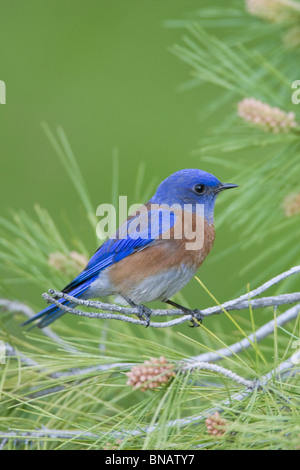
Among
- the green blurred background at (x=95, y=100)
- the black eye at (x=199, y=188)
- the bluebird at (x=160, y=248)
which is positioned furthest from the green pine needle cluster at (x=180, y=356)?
the green blurred background at (x=95, y=100)

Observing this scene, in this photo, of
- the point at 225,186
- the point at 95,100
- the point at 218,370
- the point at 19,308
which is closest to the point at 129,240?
the point at 225,186

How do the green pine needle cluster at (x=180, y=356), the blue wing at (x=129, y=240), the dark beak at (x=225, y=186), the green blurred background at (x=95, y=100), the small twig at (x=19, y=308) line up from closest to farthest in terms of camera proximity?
the green pine needle cluster at (x=180, y=356) < the small twig at (x=19, y=308) < the dark beak at (x=225, y=186) < the blue wing at (x=129, y=240) < the green blurred background at (x=95, y=100)

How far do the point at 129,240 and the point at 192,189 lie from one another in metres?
0.29

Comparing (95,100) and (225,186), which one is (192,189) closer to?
(225,186)

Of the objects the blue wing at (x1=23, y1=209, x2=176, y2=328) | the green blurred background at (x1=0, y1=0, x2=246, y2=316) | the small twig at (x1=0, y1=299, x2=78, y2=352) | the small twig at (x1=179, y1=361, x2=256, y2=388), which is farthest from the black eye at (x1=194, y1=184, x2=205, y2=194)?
the green blurred background at (x1=0, y1=0, x2=246, y2=316)

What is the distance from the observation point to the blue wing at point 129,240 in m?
2.66

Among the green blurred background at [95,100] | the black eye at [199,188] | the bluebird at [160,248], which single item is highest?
the green blurred background at [95,100]

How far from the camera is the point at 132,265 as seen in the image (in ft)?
8.89

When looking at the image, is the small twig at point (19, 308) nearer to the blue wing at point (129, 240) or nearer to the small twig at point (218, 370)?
the blue wing at point (129, 240)

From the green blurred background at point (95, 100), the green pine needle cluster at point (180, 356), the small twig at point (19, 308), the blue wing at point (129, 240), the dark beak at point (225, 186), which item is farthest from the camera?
the green blurred background at point (95, 100)

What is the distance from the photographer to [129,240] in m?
2.73

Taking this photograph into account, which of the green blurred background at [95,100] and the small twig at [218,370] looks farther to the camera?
the green blurred background at [95,100]

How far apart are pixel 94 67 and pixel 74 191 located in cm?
116

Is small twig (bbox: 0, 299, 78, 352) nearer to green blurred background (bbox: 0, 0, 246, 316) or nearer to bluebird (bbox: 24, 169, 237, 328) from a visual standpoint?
bluebird (bbox: 24, 169, 237, 328)
